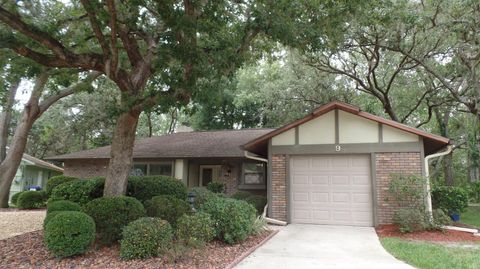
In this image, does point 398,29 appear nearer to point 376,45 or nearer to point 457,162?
point 376,45

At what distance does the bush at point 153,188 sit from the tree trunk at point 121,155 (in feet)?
5.81

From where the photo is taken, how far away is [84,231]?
6.33m

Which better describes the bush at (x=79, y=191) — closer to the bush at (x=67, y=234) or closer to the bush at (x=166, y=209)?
the bush at (x=166, y=209)

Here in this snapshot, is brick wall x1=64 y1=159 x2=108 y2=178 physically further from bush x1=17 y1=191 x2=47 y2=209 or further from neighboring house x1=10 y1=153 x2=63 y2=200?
neighboring house x1=10 y1=153 x2=63 y2=200

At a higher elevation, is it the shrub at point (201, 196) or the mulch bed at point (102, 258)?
the shrub at point (201, 196)

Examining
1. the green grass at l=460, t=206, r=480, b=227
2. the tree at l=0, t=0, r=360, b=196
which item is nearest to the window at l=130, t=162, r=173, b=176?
the tree at l=0, t=0, r=360, b=196

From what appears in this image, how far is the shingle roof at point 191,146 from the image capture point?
15797mm

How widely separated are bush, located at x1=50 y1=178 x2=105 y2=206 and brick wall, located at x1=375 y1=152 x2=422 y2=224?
841cm

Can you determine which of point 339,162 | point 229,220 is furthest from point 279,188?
point 229,220

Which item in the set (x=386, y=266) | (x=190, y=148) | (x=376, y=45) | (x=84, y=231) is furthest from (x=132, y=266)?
(x=376, y=45)

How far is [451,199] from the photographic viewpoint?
10.5 m

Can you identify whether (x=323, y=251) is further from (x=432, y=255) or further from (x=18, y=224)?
(x=18, y=224)

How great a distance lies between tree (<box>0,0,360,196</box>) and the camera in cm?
810

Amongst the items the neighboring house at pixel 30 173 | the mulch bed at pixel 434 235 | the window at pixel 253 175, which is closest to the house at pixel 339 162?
the mulch bed at pixel 434 235
